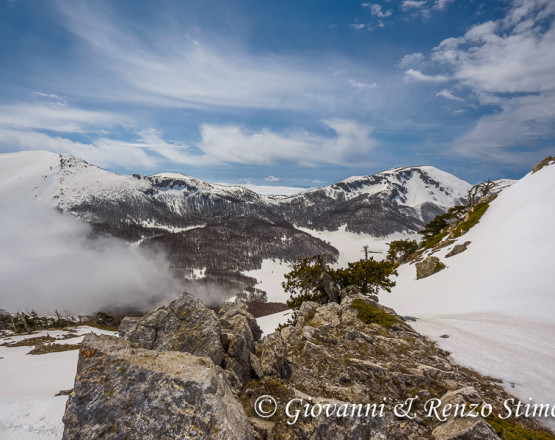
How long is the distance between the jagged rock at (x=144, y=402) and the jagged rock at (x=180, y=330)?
4.29 metres

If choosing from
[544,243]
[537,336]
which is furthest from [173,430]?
[544,243]

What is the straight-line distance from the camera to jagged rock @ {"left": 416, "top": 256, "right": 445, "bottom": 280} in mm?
42281

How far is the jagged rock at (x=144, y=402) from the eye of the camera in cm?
574

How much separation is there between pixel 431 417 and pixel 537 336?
13669 mm

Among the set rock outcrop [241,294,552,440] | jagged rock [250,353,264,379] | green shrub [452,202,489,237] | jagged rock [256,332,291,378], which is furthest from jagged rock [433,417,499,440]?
green shrub [452,202,489,237]

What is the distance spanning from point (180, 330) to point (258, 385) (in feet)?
13.5

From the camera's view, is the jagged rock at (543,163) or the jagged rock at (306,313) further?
the jagged rock at (543,163)

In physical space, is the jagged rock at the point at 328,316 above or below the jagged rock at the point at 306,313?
above

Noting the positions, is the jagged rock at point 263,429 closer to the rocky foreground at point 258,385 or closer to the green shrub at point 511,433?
the rocky foreground at point 258,385

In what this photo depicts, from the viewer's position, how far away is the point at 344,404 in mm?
8070

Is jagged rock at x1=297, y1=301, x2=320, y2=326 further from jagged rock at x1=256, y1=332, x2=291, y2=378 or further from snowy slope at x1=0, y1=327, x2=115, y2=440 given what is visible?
snowy slope at x1=0, y1=327, x2=115, y2=440

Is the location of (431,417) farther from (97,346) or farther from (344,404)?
(97,346)

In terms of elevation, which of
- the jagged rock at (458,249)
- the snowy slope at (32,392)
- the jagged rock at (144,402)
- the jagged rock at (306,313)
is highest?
the jagged rock at (458,249)

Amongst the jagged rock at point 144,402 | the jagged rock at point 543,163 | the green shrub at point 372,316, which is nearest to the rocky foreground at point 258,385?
the jagged rock at point 144,402
